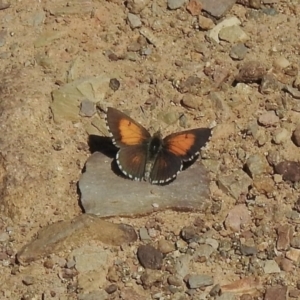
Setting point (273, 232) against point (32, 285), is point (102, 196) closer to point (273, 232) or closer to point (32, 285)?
point (32, 285)

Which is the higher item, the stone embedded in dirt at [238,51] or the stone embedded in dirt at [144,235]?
the stone embedded in dirt at [238,51]

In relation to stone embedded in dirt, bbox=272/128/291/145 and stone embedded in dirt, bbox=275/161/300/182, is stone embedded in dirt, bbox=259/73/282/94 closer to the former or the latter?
stone embedded in dirt, bbox=272/128/291/145

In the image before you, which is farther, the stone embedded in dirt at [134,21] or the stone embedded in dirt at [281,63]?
the stone embedded in dirt at [134,21]

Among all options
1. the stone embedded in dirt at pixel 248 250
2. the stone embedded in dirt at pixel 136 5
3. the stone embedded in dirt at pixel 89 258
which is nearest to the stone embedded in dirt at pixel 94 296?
the stone embedded in dirt at pixel 89 258

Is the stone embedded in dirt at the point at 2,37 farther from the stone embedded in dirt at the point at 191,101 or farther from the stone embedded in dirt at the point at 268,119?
the stone embedded in dirt at the point at 268,119

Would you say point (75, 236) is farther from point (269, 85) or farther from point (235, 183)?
point (269, 85)

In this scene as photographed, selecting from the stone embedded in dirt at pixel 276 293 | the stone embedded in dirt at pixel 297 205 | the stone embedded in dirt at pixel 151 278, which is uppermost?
the stone embedded in dirt at pixel 297 205

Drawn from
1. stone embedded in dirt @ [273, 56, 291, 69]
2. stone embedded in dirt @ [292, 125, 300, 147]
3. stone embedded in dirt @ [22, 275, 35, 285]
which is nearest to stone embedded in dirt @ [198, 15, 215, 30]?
stone embedded in dirt @ [273, 56, 291, 69]
